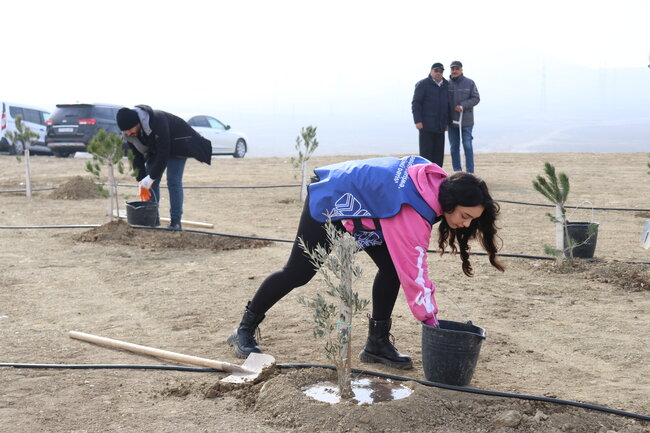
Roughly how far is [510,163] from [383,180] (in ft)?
47.4

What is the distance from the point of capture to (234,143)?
21453 mm

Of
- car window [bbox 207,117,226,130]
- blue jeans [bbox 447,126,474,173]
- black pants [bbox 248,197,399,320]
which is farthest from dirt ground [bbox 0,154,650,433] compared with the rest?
car window [bbox 207,117,226,130]

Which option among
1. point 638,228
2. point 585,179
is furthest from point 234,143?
point 638,228

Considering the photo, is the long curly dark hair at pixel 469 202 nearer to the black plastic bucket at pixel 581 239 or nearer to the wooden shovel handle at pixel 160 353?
the wooden shovel handle at pixel 160 353

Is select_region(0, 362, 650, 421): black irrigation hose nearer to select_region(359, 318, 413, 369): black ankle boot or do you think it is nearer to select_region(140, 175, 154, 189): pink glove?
select_region(359, 318, 413, 369): black ankle boot

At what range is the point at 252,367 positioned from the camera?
414 cm

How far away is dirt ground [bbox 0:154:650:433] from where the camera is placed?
3.57m

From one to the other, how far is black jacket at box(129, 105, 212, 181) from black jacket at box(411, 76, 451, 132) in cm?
421

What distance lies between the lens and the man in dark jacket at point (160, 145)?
742 centimetres

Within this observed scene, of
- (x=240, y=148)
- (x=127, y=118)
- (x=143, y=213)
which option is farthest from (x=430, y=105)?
(x=240, y=148)

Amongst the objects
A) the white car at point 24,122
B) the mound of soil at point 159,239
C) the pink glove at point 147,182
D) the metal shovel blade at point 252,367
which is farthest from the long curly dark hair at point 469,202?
the white car at point 24,122

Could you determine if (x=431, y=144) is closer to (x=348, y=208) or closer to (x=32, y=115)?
(x=348, y=208)

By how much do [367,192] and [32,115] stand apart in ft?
67.1

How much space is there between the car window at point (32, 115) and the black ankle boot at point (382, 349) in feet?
65.1
